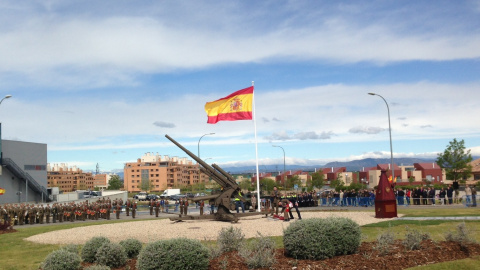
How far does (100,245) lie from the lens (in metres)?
11.1

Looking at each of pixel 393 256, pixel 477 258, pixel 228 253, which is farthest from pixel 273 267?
pixel 477 258

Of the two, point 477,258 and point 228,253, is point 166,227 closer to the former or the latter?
point 228,253

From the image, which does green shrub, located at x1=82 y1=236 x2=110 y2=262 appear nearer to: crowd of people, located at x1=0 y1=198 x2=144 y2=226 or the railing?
crowd of people, located at x1=0 y1=198 x2=144 y2=226

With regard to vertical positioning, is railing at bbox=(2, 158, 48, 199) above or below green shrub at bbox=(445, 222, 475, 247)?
above

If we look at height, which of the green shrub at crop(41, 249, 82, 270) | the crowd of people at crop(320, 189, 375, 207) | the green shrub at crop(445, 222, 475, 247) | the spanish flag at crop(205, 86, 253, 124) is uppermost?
the spanish flag at crop(205, 86, 253, 124)

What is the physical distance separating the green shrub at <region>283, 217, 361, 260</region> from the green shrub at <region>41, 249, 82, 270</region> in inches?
189

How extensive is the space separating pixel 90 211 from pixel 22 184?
28578 millimetres

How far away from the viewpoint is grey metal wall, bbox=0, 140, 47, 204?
54031mm

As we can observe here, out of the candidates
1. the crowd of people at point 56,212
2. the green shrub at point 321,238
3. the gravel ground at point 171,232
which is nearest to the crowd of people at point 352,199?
the gravel ground at point 171,232

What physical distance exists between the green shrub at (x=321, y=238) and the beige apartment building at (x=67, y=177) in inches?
6919

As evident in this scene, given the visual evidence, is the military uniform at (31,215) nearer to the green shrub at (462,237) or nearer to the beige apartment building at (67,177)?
the green shrub at (462,237)

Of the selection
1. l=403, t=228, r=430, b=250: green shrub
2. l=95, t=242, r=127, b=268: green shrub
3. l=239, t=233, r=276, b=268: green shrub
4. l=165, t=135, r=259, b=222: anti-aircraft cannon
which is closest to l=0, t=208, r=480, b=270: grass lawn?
l=403, t=228, r=430, b=250: green shrub

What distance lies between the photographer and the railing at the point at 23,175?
2098 inches

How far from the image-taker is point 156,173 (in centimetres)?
15588
